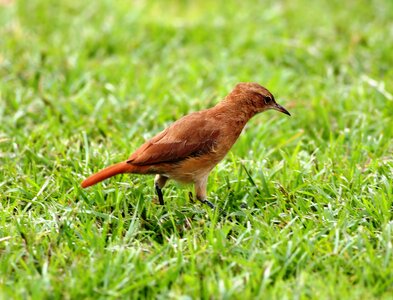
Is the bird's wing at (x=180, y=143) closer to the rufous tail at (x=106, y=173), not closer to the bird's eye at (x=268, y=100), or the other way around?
the rufous tail at (x=106, y=173)

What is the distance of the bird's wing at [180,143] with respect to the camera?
455 centimetres

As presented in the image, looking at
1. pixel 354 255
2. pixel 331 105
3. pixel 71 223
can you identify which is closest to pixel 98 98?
pixel 331 105

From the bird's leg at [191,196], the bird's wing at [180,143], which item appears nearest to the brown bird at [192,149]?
the bird's wing at [180,143]

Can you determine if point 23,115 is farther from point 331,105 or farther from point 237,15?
point 237,15

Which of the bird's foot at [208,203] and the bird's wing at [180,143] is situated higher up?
the bird's wing at [180,143]

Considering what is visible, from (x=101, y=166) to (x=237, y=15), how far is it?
14.2 feet

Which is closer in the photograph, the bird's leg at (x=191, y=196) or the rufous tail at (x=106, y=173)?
the rufous tail at (x=106, y=173)

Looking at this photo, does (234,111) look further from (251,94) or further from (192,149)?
(192,149)

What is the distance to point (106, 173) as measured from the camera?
4391 millimetres

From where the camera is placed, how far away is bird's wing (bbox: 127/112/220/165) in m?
4.55

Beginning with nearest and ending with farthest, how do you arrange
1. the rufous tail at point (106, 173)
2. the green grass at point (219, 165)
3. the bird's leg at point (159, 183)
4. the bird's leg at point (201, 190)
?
the green grass at point (219, 165), the rufous tail at point (106, 173), the bird's leg at point (201, 190), the bird's leg at point (159, 183)

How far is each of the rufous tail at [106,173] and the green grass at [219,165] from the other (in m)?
0.20

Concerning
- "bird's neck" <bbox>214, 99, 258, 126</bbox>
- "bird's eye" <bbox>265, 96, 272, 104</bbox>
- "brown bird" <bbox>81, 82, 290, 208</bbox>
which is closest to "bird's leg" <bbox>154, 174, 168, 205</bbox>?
"brown bird" <bbox>81, 82, 290, 208</bbox>

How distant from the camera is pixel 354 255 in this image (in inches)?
153
